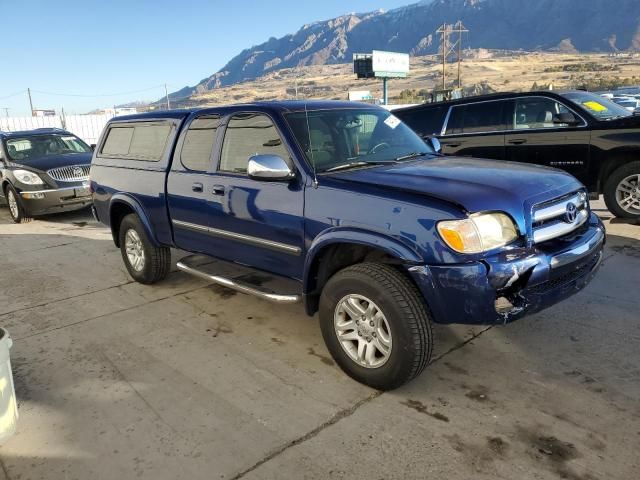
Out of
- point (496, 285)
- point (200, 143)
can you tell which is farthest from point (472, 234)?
point (200, 143)

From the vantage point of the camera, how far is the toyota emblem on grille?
336 cm

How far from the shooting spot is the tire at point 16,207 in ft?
30.9

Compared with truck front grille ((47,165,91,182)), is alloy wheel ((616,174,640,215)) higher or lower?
lower

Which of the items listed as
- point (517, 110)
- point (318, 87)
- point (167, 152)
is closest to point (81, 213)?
point (167, 152)

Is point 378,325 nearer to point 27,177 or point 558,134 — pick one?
point 558,134

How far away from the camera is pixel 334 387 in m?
3.33

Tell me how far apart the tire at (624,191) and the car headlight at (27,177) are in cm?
907

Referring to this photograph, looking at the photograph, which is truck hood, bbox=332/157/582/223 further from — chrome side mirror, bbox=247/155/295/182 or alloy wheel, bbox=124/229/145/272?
alloy wheel, bbox=124/229/145/272

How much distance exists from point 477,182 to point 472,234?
49cm

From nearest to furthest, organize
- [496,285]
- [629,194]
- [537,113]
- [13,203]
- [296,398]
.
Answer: [496,285]
[296,398]
[629,194]
[537,113]
[13,203]

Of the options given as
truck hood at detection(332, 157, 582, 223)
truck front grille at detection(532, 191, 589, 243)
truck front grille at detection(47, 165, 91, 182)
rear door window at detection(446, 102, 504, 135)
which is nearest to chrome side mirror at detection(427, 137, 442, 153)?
truck hood at detection(332, 157, 582, 223)

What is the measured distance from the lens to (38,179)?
933cm

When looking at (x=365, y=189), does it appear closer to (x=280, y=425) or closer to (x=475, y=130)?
(x=280, y=425)

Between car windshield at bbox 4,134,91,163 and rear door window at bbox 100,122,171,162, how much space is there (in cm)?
509
